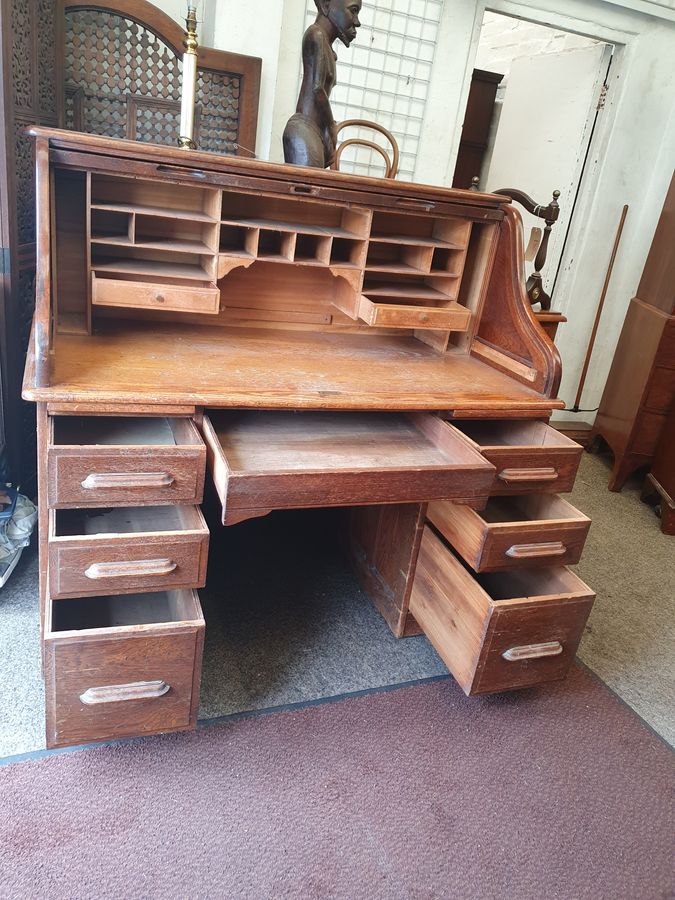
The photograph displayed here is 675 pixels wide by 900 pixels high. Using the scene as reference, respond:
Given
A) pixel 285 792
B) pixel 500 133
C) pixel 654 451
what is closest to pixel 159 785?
pixel 285 792

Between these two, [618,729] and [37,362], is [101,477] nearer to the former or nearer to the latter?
[37,362]

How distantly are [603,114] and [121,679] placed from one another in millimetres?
3464

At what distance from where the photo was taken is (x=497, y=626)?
1635 millimetres

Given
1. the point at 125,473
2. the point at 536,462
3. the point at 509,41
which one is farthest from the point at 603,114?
the point at 125,473

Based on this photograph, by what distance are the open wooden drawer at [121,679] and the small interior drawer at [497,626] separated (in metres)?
0.67

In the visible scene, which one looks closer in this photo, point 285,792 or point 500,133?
point 285,792

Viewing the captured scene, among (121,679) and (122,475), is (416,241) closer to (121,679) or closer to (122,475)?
(122,475)

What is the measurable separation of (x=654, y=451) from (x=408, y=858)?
2513 mm

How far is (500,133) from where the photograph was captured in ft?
13.9

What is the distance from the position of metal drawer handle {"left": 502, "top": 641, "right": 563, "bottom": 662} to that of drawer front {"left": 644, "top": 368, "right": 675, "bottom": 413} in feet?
6.17

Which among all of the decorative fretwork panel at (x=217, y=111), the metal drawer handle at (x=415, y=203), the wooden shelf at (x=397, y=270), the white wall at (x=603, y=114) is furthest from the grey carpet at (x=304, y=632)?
the white wall at (x=603, y=114)

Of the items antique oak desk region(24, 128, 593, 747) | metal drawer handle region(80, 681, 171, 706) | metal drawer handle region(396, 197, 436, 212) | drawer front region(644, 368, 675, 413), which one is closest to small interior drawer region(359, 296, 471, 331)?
antique oak desk region(24, 128, 593, 747)

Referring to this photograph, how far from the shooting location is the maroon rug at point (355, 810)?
4.42 feet

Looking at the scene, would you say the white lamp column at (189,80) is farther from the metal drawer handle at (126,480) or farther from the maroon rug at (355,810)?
the maroon rug at (355,810)
